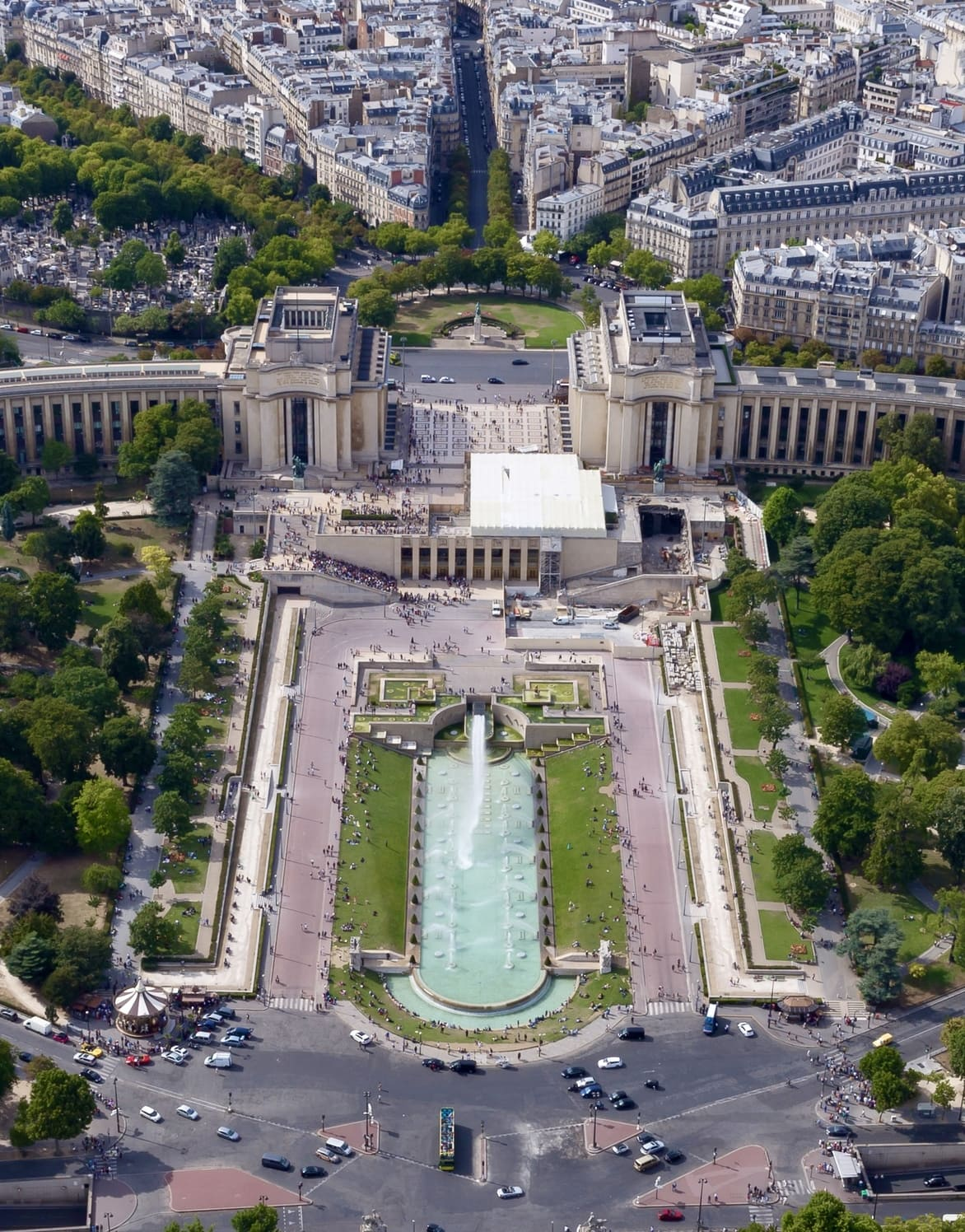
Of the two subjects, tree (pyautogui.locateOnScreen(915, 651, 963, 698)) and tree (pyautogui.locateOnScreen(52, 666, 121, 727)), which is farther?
tree (pyautogui.locateOnScreen(915, 651, 963, 698))

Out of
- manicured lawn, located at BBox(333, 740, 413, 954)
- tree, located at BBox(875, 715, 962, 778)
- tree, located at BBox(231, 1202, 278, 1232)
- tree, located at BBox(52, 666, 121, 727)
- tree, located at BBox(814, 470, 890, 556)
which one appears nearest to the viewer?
tree, located at BBox(231, 1202, 278, 1232)

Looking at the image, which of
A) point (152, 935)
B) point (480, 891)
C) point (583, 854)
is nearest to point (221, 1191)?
point (152, 935)

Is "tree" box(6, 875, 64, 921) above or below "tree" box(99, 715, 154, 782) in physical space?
below

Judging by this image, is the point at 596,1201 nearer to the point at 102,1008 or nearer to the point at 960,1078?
the point at 960,1078

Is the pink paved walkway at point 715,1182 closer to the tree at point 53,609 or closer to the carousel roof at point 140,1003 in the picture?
the carousel roof at point 140,1003

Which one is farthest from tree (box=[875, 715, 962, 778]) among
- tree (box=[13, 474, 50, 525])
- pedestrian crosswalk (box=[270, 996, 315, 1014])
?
tree (box=[13, 474, 50, 525])

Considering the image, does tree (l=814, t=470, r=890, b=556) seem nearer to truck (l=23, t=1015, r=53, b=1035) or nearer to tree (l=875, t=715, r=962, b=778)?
tree (l=875, t=715, r=962, b=778)
